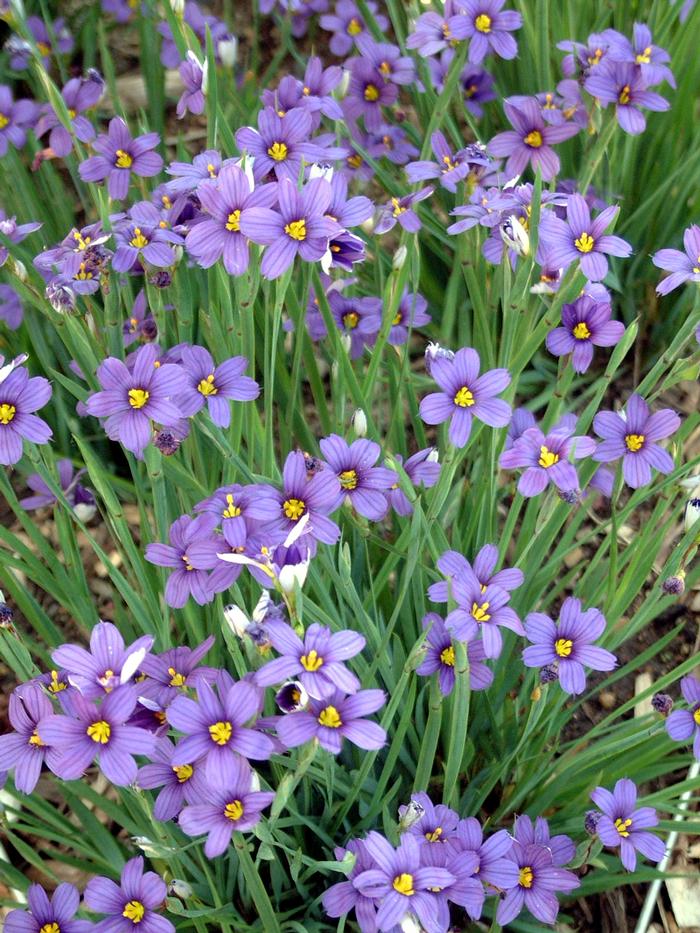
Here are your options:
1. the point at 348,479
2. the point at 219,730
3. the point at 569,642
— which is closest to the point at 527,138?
the point at 348,479

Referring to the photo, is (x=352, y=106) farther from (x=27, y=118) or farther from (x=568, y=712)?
(x=568, y=712)

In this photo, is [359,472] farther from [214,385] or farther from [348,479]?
[214,385]

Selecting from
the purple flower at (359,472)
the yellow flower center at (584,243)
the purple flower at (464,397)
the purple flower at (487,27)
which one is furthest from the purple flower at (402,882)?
the purple flower at (487,27)

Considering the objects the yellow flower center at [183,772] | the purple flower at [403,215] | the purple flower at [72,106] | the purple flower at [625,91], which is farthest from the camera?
the purple flower at [72,106]

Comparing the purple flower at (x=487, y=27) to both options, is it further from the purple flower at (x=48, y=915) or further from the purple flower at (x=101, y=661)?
the purple flower at (x=48, y=915)

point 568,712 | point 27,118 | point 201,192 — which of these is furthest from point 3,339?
point 568,712
